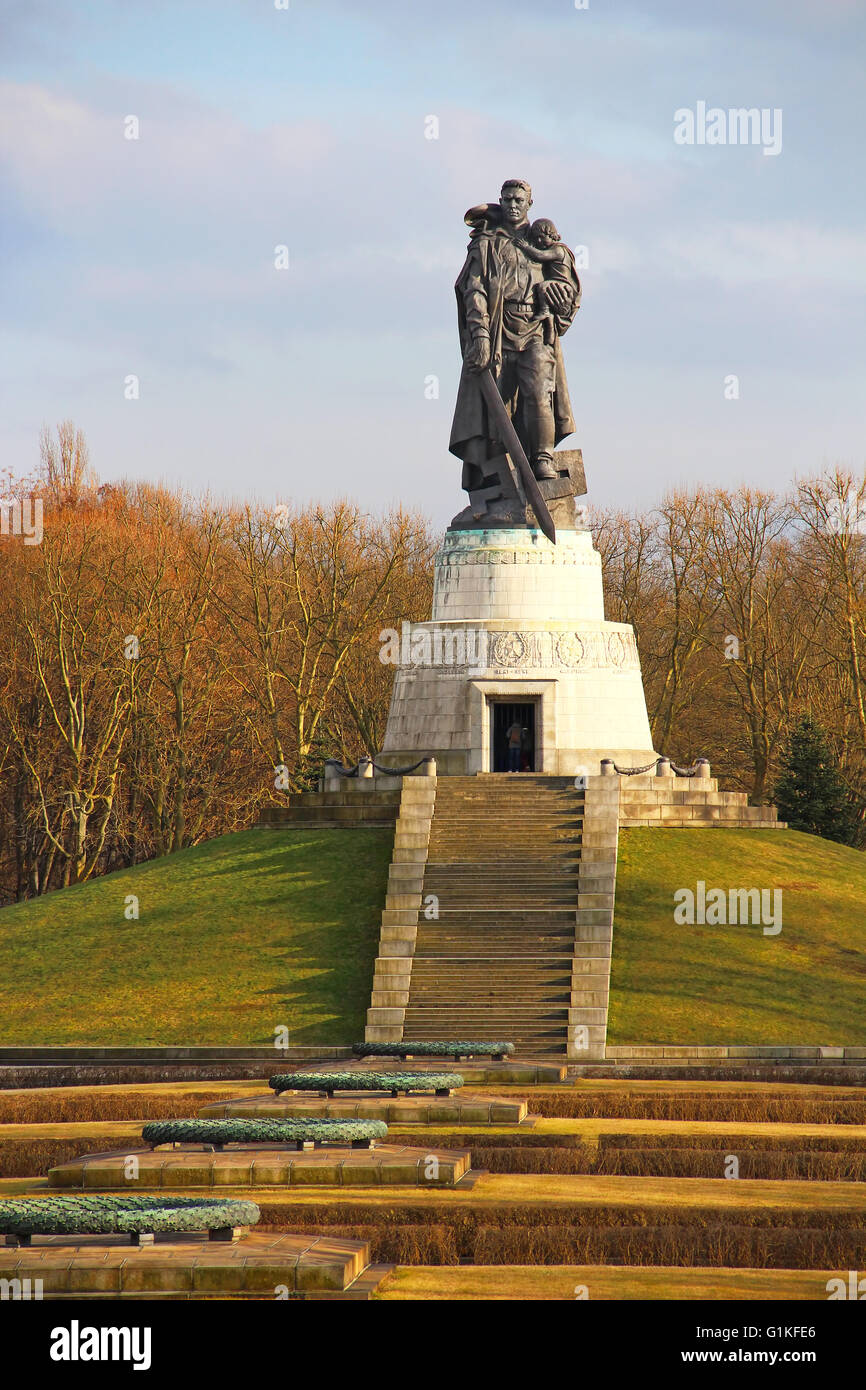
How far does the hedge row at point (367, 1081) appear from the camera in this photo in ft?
72.8

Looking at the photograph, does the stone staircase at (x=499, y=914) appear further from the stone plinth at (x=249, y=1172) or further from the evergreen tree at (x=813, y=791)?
the stone plinth at (x=249, y=1172)

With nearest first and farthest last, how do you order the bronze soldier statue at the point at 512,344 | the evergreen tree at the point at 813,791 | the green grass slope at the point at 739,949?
1. the green grass slope at the point at 739,949
2. the bronze soldier statue at the point at 512,344
3. the evergreen tree at the point at 813,791

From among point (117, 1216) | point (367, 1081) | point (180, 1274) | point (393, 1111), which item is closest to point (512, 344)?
point (367, 1081)

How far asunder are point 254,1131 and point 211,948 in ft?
54.5

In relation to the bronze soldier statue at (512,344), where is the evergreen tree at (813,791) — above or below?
below

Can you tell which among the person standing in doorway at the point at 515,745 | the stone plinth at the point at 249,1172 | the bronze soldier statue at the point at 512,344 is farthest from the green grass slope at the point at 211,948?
the stone plinth at the point at 249,1172

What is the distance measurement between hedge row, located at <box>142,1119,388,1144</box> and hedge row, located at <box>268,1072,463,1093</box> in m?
3.44

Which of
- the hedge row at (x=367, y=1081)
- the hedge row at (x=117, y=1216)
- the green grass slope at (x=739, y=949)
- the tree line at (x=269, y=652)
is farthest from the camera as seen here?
the tree line at (x=269, y=652)

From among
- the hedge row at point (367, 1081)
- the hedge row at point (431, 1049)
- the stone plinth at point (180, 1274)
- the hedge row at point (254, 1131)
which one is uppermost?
the stone plinth at point (180, 1274)

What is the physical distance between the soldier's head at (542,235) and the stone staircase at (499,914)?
1416cm

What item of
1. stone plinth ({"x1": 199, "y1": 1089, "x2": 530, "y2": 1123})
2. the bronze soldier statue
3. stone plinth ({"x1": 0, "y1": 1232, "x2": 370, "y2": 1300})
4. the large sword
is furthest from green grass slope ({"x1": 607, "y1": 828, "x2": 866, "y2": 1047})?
stone plinth ({"x1": 0, "y1": 1232, "x2": 370, "y2": 1300})

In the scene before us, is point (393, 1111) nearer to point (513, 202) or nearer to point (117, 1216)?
point (117, 1216)

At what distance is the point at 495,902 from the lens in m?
34.8
